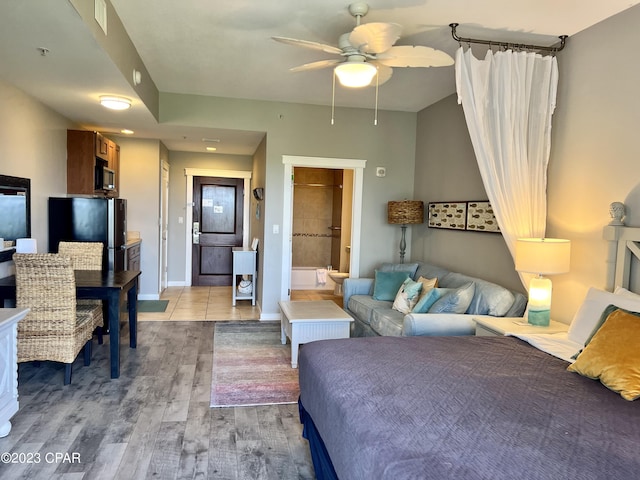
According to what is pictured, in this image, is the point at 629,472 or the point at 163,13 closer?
the point at 629,472

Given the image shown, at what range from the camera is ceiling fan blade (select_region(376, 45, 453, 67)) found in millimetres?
2570

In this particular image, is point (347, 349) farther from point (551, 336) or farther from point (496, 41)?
point (496, 41)

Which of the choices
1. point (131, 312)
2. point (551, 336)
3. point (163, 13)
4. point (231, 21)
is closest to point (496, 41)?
point (231, 21)

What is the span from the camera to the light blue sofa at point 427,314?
3.17 meters

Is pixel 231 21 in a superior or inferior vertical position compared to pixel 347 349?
superior

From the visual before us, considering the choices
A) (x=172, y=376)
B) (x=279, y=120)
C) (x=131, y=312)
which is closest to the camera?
(x=172, y=376)

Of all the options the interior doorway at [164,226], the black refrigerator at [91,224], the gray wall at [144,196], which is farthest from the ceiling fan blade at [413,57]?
the interior doorway at [164,226]

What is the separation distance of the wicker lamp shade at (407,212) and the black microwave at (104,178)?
3.49 meters

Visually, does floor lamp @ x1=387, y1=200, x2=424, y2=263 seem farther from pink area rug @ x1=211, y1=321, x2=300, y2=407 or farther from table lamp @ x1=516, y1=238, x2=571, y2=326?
table lamp @ x1=516, y1=238, x2=571, y2=326

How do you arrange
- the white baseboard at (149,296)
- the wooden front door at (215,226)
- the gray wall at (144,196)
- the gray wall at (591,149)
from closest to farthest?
the gray wall at (591,149) < the gray wall at (144,196) < the white baseboard at (149,296) < the wooden front door at (215,226)

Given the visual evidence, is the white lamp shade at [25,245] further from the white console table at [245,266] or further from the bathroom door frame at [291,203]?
the white console table at [245,266]

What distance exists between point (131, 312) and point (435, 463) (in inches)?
139

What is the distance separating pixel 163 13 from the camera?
2869 millimetres

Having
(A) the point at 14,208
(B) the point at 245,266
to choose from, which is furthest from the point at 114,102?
(B) the point at 245,266
